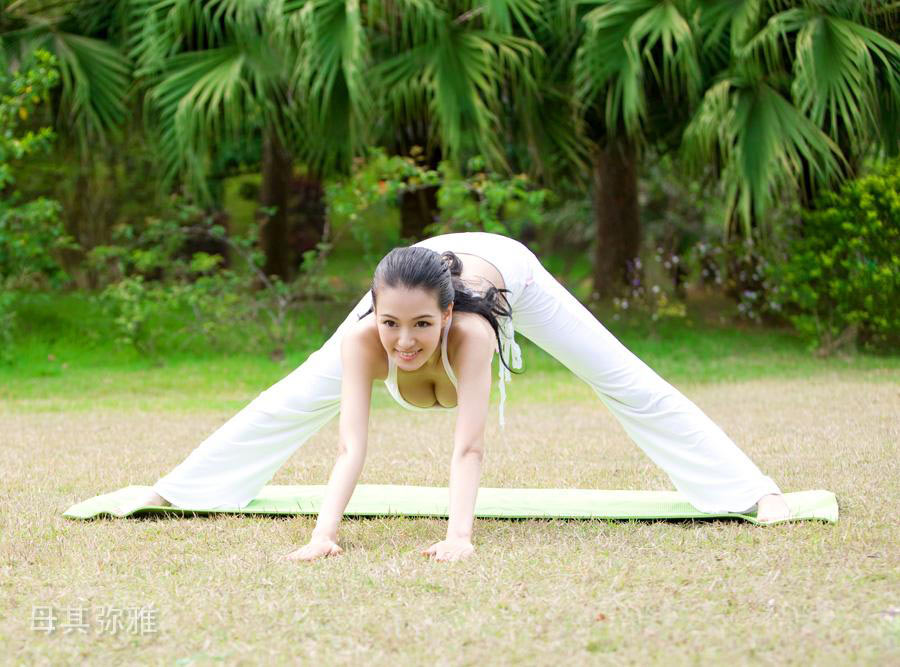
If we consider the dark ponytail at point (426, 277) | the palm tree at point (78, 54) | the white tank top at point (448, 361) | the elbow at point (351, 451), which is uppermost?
the palm tree at point (78, 54)

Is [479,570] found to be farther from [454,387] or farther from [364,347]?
[364,347]

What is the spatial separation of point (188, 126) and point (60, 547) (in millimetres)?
6138

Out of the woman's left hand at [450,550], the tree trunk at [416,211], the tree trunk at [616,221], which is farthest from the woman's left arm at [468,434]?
the tree trunk at [616,221]

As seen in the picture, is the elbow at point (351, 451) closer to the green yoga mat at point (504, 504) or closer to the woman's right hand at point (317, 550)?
the woman's right hand at point (317, 550)

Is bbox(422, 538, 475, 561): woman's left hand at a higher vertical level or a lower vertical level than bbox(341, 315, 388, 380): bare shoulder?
lower

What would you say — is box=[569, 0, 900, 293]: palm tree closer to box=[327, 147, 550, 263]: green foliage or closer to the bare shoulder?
box=[327, 147, 550, 263]: green foliage

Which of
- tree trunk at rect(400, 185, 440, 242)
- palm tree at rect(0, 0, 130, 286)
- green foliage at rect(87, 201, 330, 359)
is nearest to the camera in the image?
green foliage at rect(87, 201, 330, 359)

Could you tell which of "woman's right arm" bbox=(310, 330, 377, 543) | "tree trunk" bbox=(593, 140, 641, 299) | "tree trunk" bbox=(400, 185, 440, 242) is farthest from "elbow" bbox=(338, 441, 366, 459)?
"tree trunk" bbox=(593, 140, 641, 299)

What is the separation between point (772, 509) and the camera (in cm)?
391

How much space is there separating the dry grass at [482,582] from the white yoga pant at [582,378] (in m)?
0.20

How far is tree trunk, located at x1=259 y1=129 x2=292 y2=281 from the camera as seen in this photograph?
40.6ft

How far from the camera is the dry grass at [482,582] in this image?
8.70ft

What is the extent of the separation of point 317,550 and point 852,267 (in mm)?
6820
